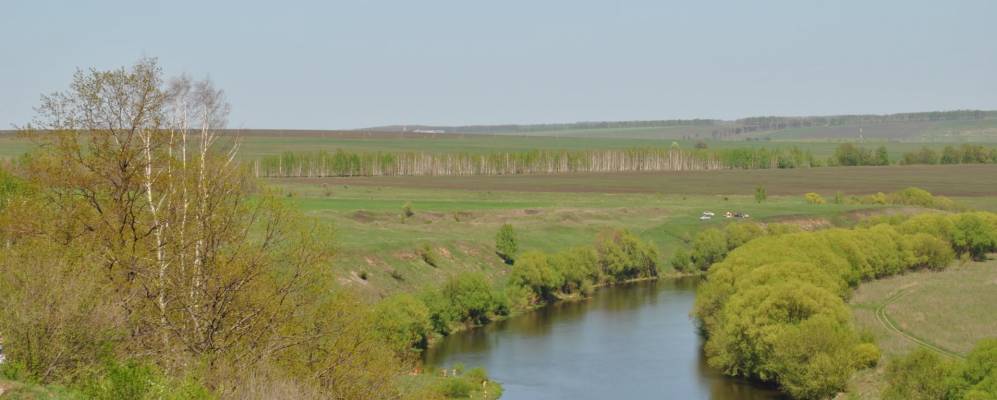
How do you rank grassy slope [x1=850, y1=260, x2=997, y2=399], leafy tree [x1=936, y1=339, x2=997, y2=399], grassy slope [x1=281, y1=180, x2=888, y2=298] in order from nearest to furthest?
1. leafy tree [x1=936, y1=339, x2=997, y2=399]
2. grassy slope [x1=850, y1=260, x2=997, y2=399]
3. grassy slope [x1=281, y1=180, x2=888, y2=298]

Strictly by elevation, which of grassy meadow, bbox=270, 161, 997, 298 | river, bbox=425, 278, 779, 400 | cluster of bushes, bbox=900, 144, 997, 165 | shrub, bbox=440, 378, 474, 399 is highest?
cluster of bushes, bbox=900, 144, 997, 165

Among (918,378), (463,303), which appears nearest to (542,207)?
(463,303)

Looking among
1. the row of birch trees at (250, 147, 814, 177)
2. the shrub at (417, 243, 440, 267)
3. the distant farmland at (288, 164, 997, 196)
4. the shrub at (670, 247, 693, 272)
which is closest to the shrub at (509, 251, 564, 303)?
the shrub at (417, 243, 440, 267)

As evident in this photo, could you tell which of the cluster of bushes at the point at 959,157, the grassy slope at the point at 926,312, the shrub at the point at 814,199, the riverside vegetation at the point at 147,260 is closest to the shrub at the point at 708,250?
the grassy slope at the point at 926,312

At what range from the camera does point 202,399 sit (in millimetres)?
15820

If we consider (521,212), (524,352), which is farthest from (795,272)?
(521,212)

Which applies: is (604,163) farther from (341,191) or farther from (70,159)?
(70,159)

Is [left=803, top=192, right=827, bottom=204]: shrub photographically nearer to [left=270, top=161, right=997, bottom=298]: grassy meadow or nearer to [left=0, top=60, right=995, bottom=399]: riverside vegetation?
[left=270, top=161, right=997, bottom=298]: grassy meadow

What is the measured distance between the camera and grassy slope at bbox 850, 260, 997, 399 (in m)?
42.2

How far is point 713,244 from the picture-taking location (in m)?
80.1

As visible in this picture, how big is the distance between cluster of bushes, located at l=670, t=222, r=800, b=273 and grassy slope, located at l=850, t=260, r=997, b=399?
1621 cm

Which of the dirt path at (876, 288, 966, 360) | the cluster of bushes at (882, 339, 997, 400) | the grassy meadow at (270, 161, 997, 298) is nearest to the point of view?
the cluster of bushes at (882, 339, 997, 400)

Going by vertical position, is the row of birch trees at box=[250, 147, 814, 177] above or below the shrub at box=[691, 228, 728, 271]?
above

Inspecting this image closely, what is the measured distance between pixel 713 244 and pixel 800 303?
124 feet
